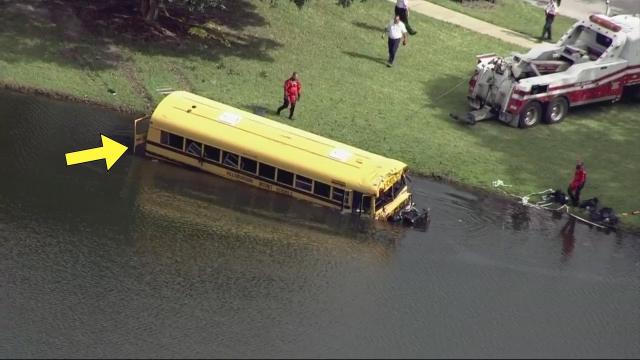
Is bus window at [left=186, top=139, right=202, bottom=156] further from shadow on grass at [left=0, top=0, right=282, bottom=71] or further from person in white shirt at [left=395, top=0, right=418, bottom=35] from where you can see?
person in white shirt at [left=395, top=0, right=418, bottom=35]

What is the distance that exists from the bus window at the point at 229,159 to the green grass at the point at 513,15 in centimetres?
2384

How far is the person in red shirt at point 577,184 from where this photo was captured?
37.7m

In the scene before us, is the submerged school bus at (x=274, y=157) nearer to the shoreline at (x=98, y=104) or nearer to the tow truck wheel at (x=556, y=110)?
the shoreline at (x=98, y=104)

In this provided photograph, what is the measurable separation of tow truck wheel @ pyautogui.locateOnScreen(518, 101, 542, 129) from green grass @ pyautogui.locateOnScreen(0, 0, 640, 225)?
0.44m

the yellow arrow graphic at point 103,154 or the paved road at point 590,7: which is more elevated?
the paved road at point 590,7

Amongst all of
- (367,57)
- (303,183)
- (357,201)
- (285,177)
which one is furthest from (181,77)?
A: (357,201)

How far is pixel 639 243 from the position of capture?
36625 millimetres

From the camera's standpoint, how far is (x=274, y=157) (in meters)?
36.2

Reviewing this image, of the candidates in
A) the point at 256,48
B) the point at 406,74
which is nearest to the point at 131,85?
the point at 256,48

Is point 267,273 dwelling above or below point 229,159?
below

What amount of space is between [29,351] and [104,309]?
8.65ft

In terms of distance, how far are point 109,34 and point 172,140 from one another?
1083 centimetres

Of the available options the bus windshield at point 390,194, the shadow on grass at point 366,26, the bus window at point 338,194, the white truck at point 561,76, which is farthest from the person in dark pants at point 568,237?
the shadow on grass at point 366,26

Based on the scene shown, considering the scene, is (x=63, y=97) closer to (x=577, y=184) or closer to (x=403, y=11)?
(x=403, y=11)
